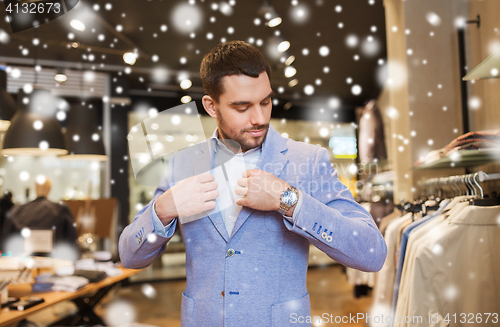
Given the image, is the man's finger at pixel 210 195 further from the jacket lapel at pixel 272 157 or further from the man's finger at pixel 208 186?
the jacket lapel at pixel 272 157

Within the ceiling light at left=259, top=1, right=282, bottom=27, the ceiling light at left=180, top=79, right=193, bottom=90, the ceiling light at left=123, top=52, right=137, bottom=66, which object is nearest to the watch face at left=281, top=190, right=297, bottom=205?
the ceiling light at left=259, top=1, right=282, bottom=27

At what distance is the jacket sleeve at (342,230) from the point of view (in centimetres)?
95

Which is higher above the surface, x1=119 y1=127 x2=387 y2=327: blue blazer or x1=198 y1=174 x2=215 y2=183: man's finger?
x1=198 y1=174 x2=215 y2=183: man's finger

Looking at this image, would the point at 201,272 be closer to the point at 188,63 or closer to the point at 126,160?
the point at 188,63

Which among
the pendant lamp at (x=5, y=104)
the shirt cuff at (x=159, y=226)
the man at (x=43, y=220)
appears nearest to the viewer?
the shirt cuff at (x=159, y=226)

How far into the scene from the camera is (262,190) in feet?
3.19

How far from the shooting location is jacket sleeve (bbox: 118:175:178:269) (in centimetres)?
106

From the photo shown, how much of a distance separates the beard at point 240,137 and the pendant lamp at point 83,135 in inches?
92.3

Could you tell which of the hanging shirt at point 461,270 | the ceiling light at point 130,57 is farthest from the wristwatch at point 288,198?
the ceiling light at point 130,57

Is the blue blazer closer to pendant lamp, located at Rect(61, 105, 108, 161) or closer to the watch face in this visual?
the watch face

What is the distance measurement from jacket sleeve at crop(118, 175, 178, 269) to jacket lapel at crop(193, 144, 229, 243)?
12 centimetres

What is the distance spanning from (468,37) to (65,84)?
4.85 metres

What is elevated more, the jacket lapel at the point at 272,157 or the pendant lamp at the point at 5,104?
the pendant lamp at the point at 5,104

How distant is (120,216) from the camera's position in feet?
17.5
